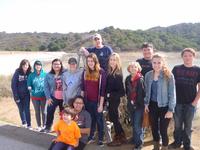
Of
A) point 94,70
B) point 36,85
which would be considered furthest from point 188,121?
point 36,85

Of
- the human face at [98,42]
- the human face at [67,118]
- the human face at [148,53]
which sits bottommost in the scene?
the human face at [67,118]

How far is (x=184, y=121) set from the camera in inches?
216

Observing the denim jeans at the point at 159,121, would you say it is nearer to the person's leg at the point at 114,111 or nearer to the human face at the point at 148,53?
the person's leg at the point at 114,111

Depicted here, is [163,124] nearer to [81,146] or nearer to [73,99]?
[81,146]

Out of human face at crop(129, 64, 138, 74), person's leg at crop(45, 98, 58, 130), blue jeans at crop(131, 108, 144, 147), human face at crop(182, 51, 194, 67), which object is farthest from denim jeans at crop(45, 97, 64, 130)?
human face at crop(182, 51, 194, 67)

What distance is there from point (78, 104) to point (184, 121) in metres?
1.65

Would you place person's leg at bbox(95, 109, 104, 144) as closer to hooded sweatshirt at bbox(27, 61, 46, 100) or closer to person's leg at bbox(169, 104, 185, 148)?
person's leg at bbox(169, 104, 185, 148)

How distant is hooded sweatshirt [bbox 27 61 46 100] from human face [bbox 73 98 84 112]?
135cm

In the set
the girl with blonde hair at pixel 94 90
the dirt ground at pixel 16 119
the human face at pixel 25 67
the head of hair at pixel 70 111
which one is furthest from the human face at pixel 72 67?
the human face at pixel 25 67

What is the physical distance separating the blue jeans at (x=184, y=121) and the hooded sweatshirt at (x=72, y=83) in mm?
1668

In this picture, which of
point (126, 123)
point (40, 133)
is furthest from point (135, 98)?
point (40, 133)

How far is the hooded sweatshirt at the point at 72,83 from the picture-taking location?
20.2 ft

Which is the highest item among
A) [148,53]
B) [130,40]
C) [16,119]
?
[130,40]

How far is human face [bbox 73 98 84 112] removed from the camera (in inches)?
231
